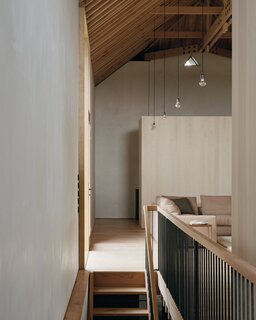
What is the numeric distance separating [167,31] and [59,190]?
8898mm

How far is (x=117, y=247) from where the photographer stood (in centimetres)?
858

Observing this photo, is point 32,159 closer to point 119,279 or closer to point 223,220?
→ point 119,279

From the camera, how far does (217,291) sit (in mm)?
3092

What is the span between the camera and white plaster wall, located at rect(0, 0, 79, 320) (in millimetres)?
1871

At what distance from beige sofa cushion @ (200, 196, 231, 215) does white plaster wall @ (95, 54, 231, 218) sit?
3.52m

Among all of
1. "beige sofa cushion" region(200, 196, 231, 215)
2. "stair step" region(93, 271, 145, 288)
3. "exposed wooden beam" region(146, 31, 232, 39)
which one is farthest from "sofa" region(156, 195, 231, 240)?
"exposed wooden beam" region(146, 31, 232, 39)

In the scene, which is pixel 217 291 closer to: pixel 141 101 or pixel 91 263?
pixel 91 263

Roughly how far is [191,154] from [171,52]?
3.31 m

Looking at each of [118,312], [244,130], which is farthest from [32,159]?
[118,312]

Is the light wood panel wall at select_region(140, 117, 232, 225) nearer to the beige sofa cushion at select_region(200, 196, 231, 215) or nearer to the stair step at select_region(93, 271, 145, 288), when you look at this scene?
the beige sofa cushion at select_region(200, 196, 231, 215)

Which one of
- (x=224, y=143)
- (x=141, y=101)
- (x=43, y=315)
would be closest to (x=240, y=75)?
(x=43, y=315)

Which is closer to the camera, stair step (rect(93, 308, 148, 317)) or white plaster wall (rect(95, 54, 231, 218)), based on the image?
stair step (rect(93, 308, 148, 317))

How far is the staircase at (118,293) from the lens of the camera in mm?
6477

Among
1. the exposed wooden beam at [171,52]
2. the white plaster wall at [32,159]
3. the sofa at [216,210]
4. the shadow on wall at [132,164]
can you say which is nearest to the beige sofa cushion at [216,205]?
the sofa at [216,210]
